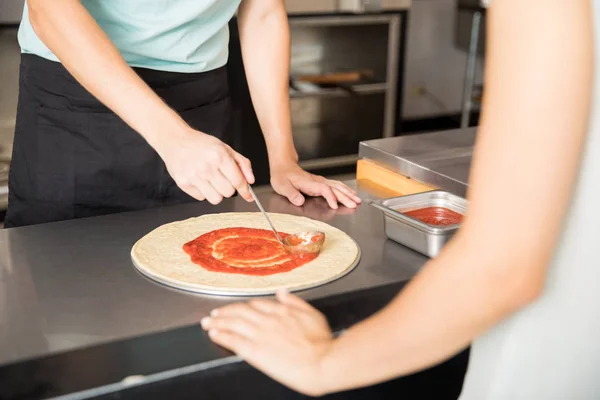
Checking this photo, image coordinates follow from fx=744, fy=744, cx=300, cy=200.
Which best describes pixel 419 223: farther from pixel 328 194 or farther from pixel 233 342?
pixel 233 342

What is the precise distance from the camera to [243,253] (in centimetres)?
127

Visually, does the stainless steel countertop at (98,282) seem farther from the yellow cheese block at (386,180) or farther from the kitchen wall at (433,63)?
the kitchen wall at (433,63)

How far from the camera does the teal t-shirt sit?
156 cm

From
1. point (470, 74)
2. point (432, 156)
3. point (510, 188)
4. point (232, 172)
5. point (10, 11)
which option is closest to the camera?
point (510, 188)

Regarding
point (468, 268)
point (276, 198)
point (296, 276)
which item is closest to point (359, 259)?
point (296, 276)

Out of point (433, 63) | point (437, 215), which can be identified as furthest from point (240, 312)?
point (433, 63)

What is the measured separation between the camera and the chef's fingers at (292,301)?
982mm

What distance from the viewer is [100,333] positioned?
0.98 metres

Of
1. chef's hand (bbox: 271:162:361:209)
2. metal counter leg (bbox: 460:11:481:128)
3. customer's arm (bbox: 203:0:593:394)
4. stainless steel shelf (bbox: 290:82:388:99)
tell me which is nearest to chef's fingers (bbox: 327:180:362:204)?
chef's hand (bbox: 271:162:361:209)

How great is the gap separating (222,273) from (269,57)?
81cm

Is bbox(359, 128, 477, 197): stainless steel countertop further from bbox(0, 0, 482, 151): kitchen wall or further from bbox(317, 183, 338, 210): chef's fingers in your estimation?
bbox(0, 0, 482, 151): kitchen wall

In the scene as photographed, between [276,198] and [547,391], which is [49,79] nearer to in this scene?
[276,198]

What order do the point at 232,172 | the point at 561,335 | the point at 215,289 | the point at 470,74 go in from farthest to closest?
the point at 470,74, the point at 232,172, the point at 215,289, the point at 561,335

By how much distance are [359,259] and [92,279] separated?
0.43m
